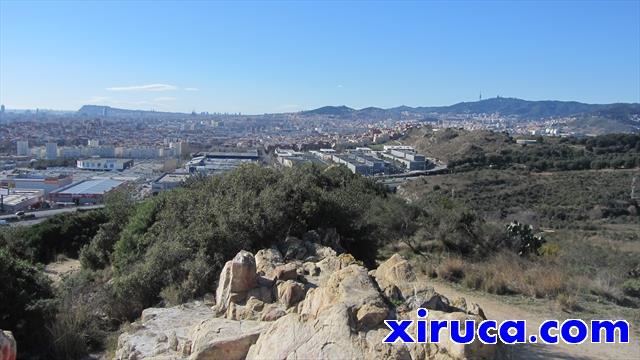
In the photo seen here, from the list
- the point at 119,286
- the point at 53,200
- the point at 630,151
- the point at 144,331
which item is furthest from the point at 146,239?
the point at 630,151

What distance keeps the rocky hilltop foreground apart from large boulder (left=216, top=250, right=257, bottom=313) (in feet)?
0.04

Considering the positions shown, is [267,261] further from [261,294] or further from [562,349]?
[562,349]

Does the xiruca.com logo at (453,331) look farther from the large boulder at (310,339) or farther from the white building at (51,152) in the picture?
the white building at (51,152)

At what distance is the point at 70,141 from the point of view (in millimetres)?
124562

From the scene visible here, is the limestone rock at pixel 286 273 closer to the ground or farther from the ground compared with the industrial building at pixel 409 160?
farther from the ground

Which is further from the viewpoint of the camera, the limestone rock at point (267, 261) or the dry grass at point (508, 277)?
the dry grass at point (508, 277)

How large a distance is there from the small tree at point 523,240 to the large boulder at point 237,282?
982 centimetres

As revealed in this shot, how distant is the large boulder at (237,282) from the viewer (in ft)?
22.3

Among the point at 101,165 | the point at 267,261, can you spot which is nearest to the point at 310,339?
the point at 267,261

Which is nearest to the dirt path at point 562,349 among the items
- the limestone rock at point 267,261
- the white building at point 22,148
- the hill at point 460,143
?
the limestone rock at point 267,261

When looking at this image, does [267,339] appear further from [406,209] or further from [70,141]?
[70,141]

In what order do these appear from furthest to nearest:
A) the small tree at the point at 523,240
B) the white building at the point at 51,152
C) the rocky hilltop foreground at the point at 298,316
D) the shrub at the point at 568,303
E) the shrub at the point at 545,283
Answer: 1. the white building at the point at 51,152
2. the small tree at the point at 523,240
3. the shrub at the point at 545,283
4. the shrub at the point at 568,303
5. the rocky hilltop foreground at the point at 298,316

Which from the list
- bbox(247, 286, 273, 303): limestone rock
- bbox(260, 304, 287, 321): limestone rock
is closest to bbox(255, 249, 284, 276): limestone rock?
bbox(247, 286, 273, 303): limestone rock

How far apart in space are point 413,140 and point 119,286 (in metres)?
88.7
